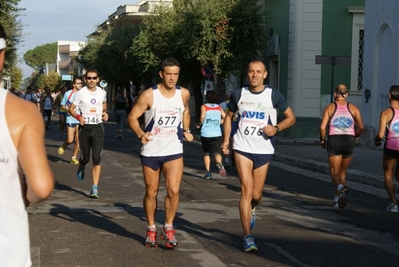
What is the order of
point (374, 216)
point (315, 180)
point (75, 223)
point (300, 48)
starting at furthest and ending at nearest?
point (300, 48)
point (315, 180)
point (374, 216)
point (75, 223)

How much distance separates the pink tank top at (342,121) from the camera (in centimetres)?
1173

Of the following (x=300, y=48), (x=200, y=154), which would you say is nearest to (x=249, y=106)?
(x=200, y=154)

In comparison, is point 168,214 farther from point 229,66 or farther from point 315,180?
point 229,66

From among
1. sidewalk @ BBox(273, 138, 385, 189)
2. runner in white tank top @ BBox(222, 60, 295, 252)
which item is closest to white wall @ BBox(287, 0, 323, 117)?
sidewalk @ BBox(273, 138, 385, 189)

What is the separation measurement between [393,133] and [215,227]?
345cm

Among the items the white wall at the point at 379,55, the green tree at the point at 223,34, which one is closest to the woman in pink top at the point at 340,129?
the white wall at the point at 379,55

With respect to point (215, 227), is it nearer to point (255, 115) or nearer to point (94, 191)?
point (255, 115)

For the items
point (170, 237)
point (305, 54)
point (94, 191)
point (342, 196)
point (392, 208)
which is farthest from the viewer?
point (305, 54)

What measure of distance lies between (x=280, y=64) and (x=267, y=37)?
1.76m

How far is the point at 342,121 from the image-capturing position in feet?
38.5

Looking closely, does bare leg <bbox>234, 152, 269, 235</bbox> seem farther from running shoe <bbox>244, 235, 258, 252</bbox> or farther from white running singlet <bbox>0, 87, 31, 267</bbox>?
white running singlet <bbox>0, 87, 31, 267</bbox>

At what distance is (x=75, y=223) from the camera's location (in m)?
9.82

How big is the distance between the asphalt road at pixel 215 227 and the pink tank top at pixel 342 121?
109cm

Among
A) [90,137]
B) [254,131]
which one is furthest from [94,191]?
[254,131]
